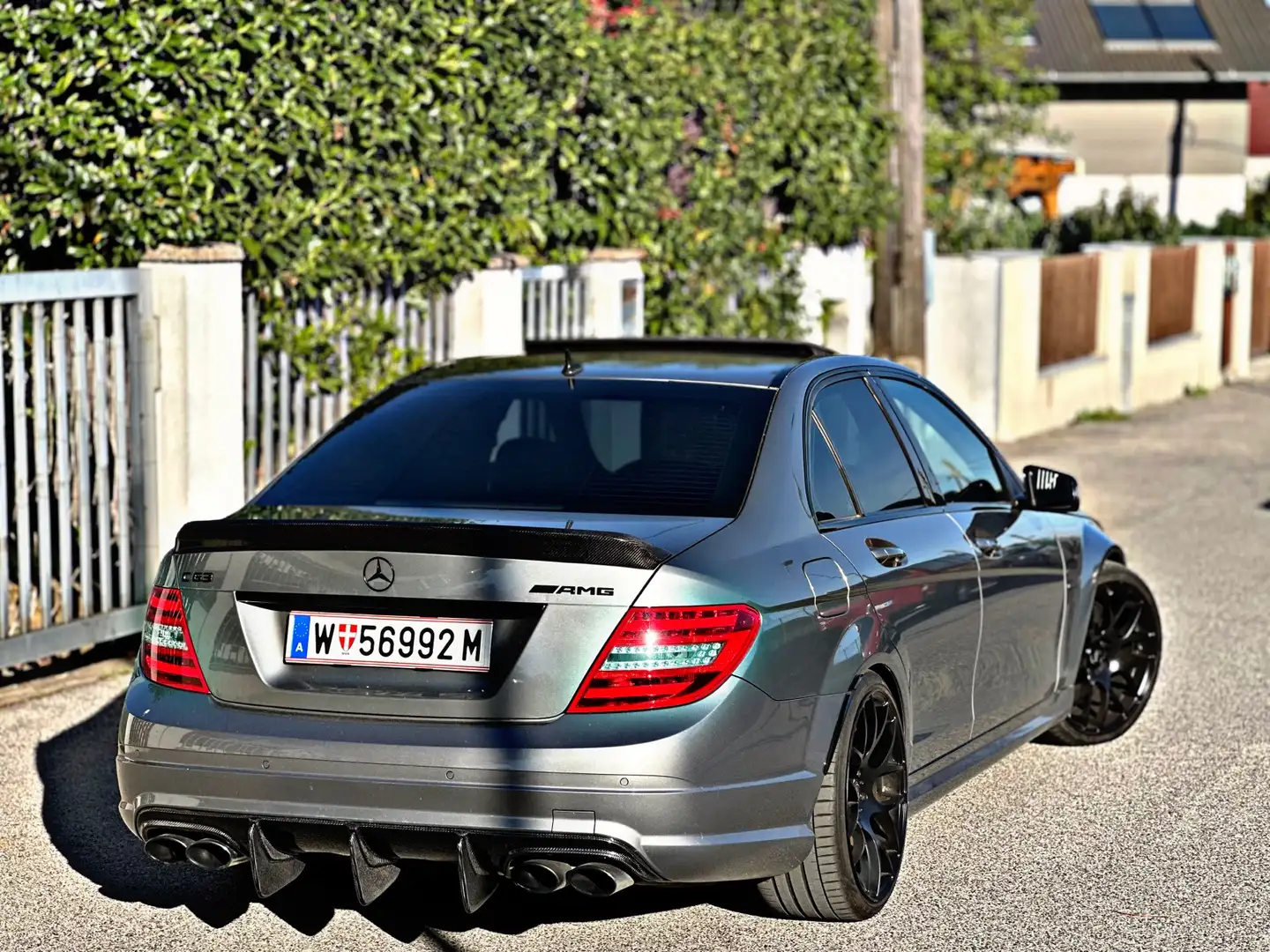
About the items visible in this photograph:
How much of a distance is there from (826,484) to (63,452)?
3.67 metres

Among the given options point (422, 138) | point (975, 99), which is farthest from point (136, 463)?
point (975, 99)

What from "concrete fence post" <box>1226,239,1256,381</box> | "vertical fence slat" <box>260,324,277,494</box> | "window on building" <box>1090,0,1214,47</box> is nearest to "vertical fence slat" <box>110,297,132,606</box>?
"vertical fence slat" <box>260,324,277,494</box>

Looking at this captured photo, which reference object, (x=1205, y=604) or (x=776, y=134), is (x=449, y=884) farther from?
(x=776, y=134)

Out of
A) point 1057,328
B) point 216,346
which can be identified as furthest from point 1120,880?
point 1057,328

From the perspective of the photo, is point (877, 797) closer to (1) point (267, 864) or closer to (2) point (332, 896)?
(2) point (332, 896)

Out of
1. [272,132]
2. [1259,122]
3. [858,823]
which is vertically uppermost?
[1259,122]

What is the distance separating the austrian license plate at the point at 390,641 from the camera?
188 inches

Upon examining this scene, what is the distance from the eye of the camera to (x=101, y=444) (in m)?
8.35

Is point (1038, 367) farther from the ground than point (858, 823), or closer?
farther from the ground

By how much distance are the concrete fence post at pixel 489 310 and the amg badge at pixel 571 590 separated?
19.8 ft

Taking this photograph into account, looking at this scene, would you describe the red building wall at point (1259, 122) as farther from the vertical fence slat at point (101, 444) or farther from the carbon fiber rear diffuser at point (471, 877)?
the carbon fiber rear diffuser at point (471, 877)

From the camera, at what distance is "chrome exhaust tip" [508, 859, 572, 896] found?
15.3 ft

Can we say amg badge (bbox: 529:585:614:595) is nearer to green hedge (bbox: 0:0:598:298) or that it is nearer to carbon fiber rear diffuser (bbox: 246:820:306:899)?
carbon fiber rear diffuser (bbox: 246:820:306:899)

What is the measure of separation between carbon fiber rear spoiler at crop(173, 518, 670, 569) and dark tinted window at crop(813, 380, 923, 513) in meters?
1.09
